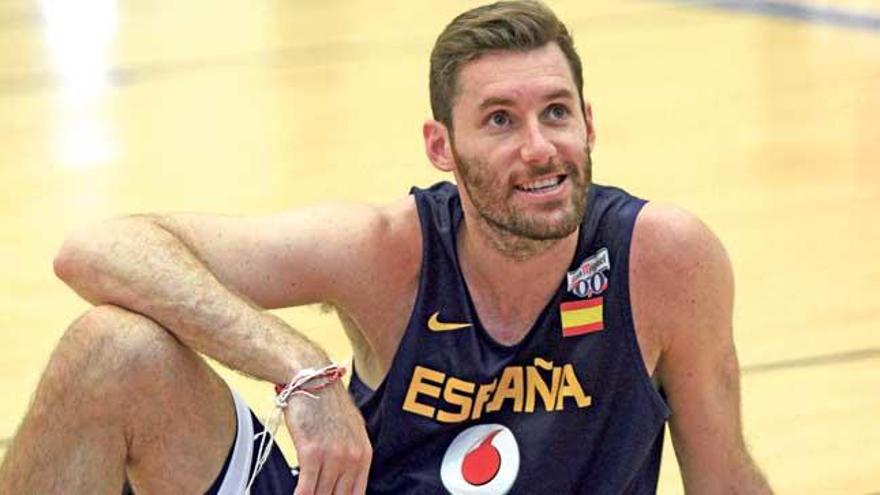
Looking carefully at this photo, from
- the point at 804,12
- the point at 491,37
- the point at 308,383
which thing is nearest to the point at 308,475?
the point at 308,383

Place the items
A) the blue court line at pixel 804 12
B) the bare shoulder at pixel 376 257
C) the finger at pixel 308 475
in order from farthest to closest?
the blue court line at pixel 804 12 < the bare shoulder at pixel 376 257 < the finger at pixel 308 475

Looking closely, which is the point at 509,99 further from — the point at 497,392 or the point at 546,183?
the point at 497,392

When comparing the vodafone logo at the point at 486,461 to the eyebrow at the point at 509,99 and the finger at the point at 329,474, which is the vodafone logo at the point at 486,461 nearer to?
the finger at the point at 329,474

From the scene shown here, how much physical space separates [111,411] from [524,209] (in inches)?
26.6

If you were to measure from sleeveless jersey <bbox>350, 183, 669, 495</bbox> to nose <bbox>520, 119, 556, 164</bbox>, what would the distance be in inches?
8.6

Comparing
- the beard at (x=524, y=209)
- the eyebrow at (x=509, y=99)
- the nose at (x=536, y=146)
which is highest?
the eyebrow at (x=509, y=99)

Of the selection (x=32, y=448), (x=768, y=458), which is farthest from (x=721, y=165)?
(x=32, y=448)

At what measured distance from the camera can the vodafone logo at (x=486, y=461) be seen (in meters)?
3.08

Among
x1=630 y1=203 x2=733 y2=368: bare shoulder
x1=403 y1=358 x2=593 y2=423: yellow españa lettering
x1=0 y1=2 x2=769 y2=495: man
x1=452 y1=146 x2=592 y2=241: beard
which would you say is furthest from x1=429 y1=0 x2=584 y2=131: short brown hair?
x1=403 y1=358 x2=593 y2=423: yellow españa lettering

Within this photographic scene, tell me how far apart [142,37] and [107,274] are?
7.21m

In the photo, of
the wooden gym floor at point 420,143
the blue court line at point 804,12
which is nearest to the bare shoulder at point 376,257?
the wooden gym floor at point 420,143

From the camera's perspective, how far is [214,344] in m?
2.92

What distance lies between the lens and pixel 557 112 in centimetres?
300

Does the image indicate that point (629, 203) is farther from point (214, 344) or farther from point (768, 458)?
point (768, 458)
